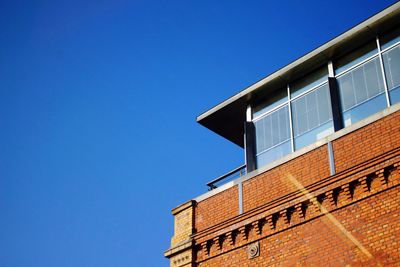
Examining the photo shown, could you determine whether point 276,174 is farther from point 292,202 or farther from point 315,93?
point 315,93

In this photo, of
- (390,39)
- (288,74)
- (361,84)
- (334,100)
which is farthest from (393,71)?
(288,74)

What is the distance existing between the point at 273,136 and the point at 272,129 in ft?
0.77

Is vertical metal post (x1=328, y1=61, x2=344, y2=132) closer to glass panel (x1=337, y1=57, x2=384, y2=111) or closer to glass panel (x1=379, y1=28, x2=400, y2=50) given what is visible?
glass panel (x1=337, y1=57, x2=384, y2=111)

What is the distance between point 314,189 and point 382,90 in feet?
9.57

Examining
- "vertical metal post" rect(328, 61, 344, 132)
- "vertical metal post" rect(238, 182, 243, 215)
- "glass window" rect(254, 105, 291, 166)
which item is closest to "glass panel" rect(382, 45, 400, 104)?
"vertical metal post" rect(328, 61, 344, 132)

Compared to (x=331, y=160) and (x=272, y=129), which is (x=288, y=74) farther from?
(x=331, y=160)

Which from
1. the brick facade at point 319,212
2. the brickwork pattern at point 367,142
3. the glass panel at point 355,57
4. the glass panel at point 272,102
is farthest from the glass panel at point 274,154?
the glass panel at point 355,57

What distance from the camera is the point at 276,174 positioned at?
14648 millimetres

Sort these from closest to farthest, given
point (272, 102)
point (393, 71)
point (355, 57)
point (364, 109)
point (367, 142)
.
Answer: point (367, 142), point (393, 71), point (364, 109), point (355, 57), point (272, 102)

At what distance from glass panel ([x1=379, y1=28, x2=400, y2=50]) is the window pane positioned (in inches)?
118

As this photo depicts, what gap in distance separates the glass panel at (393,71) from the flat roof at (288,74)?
0.74m

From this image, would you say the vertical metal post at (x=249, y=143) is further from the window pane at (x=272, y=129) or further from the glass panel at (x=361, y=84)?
the glass panel at (x=361, y=84)

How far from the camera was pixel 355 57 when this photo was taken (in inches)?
598

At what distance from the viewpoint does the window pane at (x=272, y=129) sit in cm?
1586
